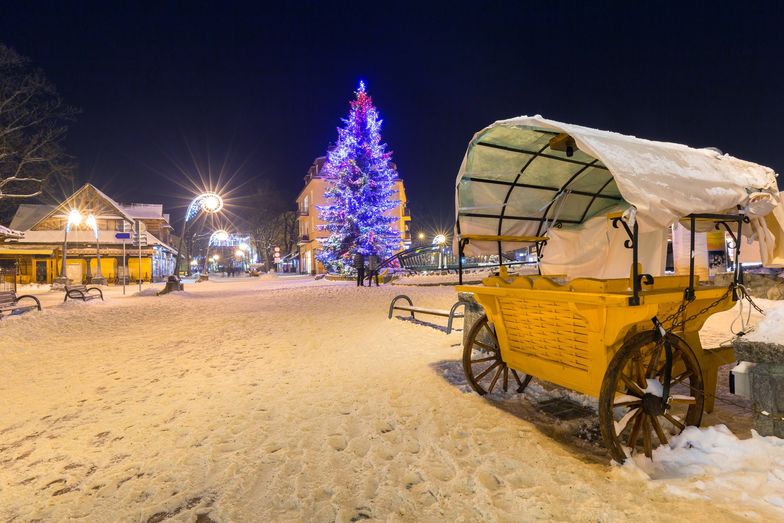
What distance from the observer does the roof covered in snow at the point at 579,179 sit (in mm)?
3139

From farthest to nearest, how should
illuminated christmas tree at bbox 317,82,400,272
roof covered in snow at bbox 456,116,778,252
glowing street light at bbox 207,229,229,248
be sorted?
glowing street light at bbox 207,229,229,248
illuminated christmas tree at bbox 317,82,400,272
roof covered in snow at bbox 456,116,778,252

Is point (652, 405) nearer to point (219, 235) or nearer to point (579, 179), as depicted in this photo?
point (579, 179)

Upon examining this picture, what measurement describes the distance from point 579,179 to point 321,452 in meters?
4.95

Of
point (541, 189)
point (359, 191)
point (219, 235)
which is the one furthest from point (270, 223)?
point (541, 189)

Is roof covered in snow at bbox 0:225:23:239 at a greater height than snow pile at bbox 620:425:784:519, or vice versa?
roof covered in snow at bbox 0:225:23:239

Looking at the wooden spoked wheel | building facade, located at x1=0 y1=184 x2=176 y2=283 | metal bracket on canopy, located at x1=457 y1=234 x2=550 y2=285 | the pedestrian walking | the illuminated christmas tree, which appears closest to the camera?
the wooden spoked wheel

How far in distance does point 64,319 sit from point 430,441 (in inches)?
497

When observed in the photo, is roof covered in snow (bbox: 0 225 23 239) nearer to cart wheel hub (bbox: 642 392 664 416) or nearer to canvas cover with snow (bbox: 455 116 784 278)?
canvas cover with snow (bbox: 455 116 784 278)

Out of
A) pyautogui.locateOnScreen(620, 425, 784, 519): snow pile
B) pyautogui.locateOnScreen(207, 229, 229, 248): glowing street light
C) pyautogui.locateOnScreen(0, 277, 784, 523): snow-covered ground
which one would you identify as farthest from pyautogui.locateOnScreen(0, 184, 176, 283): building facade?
pyautogui.locateOnScreen(620, 425, 784, 519): snow pile

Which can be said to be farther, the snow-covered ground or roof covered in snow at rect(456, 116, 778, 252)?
roof covered in snow at rect(456, 116, 778, 252)

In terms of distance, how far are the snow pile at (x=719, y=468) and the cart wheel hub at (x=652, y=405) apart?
0.35 m

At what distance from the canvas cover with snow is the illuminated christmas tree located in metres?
19.6

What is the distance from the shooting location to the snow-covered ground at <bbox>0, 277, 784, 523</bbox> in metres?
2.64

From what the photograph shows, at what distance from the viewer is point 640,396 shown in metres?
3.17
